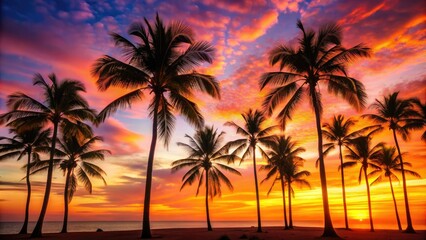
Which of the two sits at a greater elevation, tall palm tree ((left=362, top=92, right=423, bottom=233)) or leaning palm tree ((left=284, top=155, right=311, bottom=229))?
tall palm tree ((left=362, top=92, right=423, bottom=233))

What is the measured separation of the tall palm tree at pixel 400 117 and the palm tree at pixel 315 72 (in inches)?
494

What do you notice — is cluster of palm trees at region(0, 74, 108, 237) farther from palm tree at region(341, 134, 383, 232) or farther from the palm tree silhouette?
palm tree at region(341, 134, 383, 232)

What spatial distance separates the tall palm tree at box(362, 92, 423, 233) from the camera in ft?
92.0

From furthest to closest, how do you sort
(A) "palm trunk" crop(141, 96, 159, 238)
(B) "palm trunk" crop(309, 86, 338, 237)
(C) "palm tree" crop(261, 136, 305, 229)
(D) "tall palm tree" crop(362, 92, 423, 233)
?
(C) "palm tree" crop(261, 136, 305, 229), (D) "tall palm tree" crop(362, 92, 423, 233), (B) "palm trunk" crop(309, 86, 338, 237), (A) "palm trunk" crop(141, 96, 159, 238)

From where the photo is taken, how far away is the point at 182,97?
18906 millimetres

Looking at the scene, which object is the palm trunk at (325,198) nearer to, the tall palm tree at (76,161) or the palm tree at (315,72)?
the palm tree at (315,72)

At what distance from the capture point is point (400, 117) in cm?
2903

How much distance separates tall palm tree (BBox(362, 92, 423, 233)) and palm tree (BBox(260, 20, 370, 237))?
12.5 metres

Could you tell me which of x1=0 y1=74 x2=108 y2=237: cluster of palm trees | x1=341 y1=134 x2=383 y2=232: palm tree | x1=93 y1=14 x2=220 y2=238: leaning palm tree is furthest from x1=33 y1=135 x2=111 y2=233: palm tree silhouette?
x1=341 y1=134 x2=383 y2=232: palm tree

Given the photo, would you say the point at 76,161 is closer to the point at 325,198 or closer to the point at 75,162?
the point at 75,162

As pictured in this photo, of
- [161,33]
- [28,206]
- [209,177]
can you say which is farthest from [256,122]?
[28,206]

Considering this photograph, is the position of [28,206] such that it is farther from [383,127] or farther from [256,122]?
[383,127]

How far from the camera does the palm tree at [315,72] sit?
61.7 ft

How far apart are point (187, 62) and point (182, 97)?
222cm
